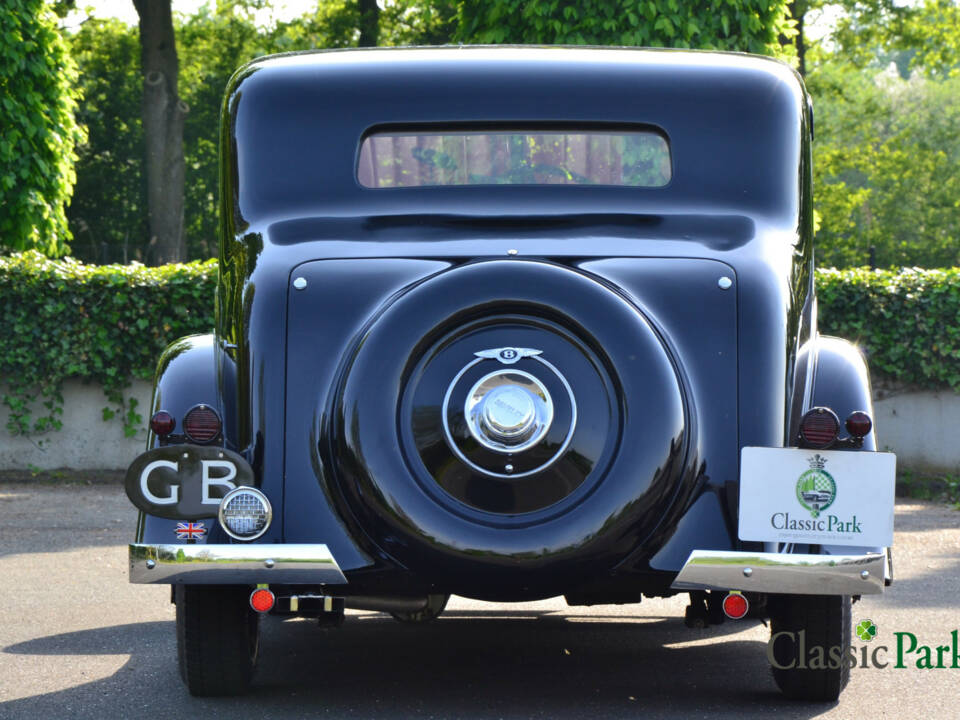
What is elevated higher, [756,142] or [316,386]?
[756,142]

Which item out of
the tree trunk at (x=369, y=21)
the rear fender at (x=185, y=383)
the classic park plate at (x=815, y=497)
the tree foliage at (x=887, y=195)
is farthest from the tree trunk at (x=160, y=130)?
the classic park plate at (x=815, y=497)

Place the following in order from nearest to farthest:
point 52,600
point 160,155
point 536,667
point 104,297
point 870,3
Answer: point 536,667 < point 52,600 < point 104,297 < point 160,155 < point 870,3

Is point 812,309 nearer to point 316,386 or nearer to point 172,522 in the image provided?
point 316,386

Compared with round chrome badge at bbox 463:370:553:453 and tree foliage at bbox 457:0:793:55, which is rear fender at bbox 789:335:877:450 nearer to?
round chrome badge at bbox 463:370:553:453

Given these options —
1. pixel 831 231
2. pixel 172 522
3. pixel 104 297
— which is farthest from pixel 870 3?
pixel 172 522

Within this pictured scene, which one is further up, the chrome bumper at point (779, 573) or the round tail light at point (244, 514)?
the round tail light at point (244, 514)

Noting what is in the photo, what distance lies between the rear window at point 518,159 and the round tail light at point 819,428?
1.18 m

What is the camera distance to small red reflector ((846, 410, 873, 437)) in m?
4.36

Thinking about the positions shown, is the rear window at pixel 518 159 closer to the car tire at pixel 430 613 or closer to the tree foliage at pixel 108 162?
the car tire at pixel 430 613

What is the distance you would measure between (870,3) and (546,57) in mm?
23674

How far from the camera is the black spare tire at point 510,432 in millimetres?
4035

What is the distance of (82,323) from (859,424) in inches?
327

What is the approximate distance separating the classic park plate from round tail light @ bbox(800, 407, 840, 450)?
3.0 inches

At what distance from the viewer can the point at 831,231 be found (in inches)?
1337
